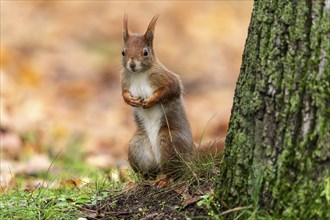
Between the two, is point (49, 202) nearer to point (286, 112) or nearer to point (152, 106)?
point (152, 106)

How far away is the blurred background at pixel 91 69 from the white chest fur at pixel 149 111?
2.14 meters

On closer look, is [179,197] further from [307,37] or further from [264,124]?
[307,37]

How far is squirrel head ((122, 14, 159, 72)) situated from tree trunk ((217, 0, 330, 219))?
1.29 m

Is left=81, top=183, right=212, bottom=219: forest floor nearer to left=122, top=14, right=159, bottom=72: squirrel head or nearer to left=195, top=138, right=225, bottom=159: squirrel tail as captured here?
left=195, top=138, right=225, bottom=159: squirrel tail

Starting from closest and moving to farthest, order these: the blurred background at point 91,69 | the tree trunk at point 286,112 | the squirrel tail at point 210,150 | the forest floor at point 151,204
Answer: the tree trunk at point 286,112 → the forest floor at point 151,204 → the squirrel tail at point 210,150 → the blurred background at point 91,69

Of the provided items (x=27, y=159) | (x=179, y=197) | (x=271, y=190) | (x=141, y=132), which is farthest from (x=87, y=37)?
(x=271, y=190)

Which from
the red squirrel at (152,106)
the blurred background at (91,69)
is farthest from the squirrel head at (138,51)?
the blurred background at (91,69)

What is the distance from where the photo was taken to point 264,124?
305 centimetres

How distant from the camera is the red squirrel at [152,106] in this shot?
4309 millimetres

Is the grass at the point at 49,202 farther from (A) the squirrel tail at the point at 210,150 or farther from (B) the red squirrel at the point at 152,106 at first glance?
(A) the squirrel tail at the point at 210,150

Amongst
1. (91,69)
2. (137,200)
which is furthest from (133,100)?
(91,69)

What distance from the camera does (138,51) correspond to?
436cm

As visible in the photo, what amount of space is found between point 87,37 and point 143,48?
5.46 metres

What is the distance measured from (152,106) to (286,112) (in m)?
1.48
